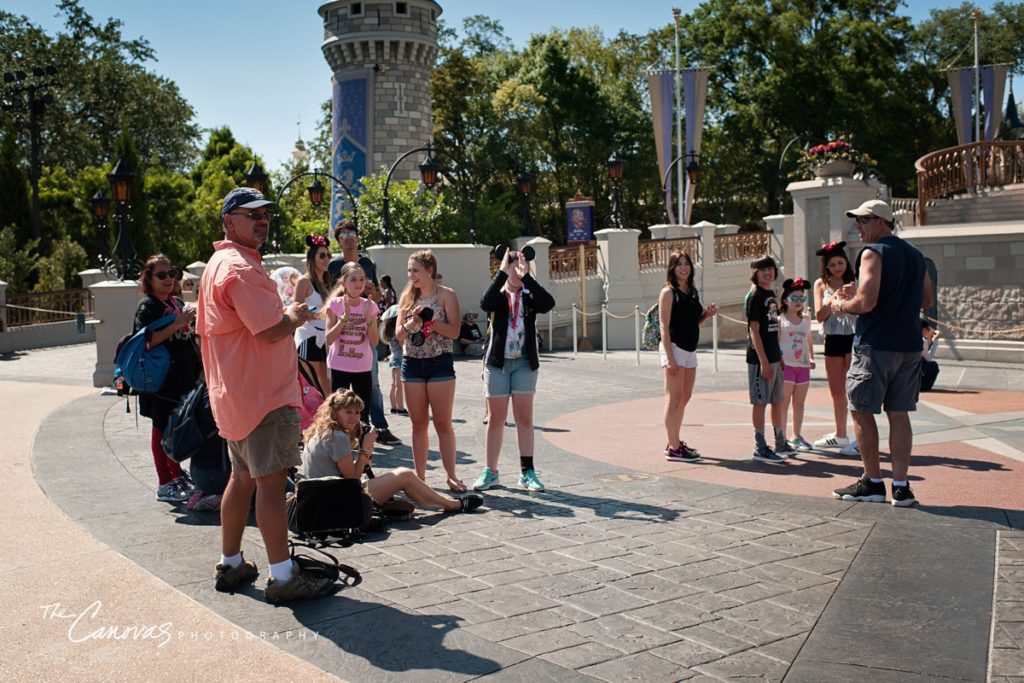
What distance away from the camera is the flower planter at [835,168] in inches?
789

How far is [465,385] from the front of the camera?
1446 centimetres

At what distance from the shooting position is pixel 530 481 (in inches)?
286

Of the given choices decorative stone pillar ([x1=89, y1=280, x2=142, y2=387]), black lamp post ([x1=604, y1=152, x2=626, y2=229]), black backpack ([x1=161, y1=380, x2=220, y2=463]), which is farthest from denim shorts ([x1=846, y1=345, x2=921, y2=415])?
black lamp post ([x1=604, y1=152, x2=626, y2=229])

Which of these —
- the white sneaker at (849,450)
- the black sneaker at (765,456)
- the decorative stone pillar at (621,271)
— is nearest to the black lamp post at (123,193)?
the decorative stone pillar at (621,271)

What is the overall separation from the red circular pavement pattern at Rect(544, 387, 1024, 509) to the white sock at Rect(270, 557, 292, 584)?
378 centimetres

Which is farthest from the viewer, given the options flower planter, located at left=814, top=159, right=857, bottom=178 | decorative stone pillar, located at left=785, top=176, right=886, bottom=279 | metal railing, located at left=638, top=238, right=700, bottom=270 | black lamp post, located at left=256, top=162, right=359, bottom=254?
metal railing, located at left=638, top=238, right=700, bottom=270

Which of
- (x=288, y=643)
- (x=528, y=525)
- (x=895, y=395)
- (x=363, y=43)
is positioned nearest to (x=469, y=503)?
(x=528, y=525)

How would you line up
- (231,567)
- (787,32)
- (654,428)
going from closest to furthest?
(231,567) → (654,428) → (787,32)

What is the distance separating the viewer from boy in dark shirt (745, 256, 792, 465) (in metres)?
8.43

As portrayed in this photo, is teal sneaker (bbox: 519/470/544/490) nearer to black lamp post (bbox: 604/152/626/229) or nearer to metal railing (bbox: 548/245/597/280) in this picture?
metal railing (bbox: 548/245/597/280)

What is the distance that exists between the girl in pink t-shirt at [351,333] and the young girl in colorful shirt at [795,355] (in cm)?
365

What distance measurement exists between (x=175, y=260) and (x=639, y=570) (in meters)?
46.5

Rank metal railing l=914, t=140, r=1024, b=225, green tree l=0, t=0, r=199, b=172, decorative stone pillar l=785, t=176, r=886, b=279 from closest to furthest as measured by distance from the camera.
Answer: decorative stone pillar l=785, t=176, r=886, b=279 < metal railing l=914, t=140, r=1024, b=225 < green tree l=0, t=0, r=199, b=172

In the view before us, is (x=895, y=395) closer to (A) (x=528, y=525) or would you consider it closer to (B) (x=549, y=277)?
(A) (x=528, y=525)
